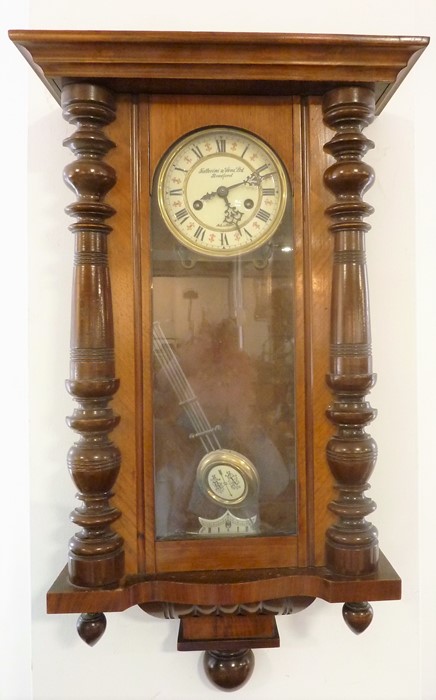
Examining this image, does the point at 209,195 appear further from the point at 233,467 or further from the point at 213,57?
the point at 233,467

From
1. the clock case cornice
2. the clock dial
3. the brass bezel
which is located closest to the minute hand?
the clock dial

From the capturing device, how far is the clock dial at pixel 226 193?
25.9 inches

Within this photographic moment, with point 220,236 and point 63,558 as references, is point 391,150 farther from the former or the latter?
point 63,558

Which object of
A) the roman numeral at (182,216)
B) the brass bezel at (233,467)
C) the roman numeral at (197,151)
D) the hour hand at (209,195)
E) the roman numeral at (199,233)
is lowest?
the brass bezel at (233,467)

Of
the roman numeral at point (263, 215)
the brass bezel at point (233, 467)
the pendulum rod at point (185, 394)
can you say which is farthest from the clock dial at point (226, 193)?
the brass bezel at point (233, 467)

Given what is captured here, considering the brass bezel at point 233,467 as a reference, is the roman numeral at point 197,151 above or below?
above

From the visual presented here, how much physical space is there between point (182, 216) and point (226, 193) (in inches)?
2.5

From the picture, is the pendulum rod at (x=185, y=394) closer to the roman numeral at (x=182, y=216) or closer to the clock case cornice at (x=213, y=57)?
the roman numeral at (x=182, y=216)

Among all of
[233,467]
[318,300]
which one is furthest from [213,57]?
[233,467]

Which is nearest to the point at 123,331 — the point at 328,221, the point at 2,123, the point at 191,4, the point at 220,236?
the point at 220,236

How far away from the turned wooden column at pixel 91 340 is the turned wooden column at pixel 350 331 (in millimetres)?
275

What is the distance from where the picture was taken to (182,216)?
25.9 inches

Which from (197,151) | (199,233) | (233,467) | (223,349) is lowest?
(233,467)

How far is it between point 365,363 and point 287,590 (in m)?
0.30
